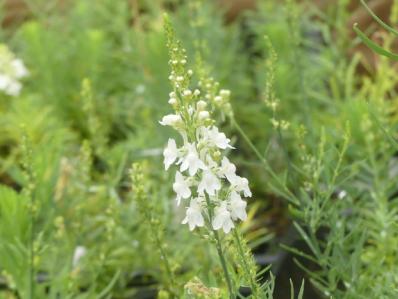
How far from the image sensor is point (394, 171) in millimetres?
1362

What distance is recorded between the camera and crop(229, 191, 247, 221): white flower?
2.11ft

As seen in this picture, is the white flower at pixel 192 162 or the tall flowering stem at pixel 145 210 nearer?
the white flower at pixel 192 162

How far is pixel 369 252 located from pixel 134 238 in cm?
39

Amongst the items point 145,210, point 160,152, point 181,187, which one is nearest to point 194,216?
point 181,187

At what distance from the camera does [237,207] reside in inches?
25.3

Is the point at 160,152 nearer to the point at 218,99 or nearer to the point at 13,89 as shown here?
the point at 13,89

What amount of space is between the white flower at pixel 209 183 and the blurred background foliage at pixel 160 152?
0.16m

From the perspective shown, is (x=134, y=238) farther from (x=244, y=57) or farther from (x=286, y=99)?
(x=244, y=57)

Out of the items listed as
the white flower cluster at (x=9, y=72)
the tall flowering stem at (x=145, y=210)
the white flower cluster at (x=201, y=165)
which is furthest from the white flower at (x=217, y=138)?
the white flower cluster at (x=9, y=72)

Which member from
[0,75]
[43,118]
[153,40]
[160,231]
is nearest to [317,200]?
[160,231]

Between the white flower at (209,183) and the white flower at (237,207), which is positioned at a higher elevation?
the white flower at (209,183)

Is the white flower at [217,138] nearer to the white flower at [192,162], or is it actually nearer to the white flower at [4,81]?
the white flower at [192,162]

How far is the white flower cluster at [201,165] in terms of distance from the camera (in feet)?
2.06

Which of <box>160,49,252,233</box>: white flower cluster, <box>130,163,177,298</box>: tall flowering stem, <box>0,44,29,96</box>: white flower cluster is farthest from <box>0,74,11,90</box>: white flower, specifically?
<box>160,49,252,233</box>: white flower cluster
